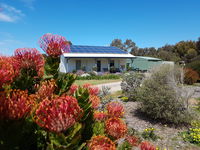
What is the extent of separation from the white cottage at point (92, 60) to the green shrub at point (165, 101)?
17.8 metres

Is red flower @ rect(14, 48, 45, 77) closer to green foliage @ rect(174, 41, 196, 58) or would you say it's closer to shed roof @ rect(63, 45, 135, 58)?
shed roof @ rect(63, 45, 135, 58)

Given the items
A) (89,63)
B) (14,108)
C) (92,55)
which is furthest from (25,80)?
(89,63)

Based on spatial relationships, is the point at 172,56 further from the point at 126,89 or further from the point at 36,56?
the point at 36,56

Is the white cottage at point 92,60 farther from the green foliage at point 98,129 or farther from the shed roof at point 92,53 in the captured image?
the green foliage at point 98,129

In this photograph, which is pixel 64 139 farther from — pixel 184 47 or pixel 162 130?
pixel 184 47

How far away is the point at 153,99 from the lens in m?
6.09

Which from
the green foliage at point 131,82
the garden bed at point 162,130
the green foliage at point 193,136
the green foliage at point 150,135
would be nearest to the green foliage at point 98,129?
the garden bed at point 162,130

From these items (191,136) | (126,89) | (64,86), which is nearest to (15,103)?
(64,86)

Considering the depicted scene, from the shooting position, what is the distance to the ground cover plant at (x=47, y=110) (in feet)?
2.48

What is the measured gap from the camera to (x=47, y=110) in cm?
77

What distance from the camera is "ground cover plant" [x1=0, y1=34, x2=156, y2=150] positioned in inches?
29.7

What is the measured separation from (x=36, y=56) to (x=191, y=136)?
17.1ft

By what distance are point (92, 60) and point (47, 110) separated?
25866 millimetres

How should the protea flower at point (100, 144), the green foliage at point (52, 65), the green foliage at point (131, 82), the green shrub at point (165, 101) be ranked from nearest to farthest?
the protea flower at point (100, 144) < the green foliage at point (52, 65) < the green shrub at point (165, 101) < the green foliage at point (131, 82)
